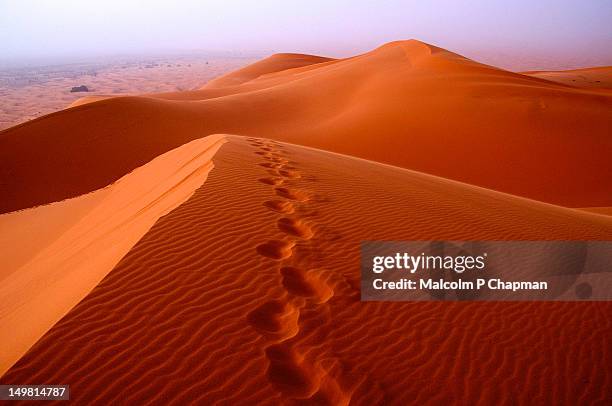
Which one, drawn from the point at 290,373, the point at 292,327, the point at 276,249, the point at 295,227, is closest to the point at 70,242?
the point at 295,227

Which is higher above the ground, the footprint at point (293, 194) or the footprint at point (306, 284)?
the footprint at point (293, 194)

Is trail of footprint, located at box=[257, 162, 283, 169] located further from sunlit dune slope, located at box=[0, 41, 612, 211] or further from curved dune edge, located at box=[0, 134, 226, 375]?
sunlit dune slope, located at box=[0, 41, 612, 211]

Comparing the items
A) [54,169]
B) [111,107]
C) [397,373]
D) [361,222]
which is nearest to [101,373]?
[397,373]

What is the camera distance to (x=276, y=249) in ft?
13.5

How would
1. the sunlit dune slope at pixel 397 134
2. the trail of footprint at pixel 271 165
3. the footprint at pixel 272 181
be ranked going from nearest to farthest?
the footprint at pixel 272 181, the trail of footprint at pixel 271 165, the sunlit dune slope at pixel 397 134

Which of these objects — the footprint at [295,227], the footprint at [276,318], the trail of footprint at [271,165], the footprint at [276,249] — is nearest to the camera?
the footprint at [276,318]

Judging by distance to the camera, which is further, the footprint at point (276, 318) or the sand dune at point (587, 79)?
the sand dune at point (587, 79)

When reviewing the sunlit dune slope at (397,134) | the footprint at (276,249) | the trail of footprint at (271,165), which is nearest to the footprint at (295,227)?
the footprint at (276,249)

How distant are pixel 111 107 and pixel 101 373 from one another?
18883 mm

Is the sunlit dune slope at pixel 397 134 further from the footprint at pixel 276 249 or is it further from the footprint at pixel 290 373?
the footprint at pixel 290 373

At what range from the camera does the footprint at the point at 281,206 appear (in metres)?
→ 5.14

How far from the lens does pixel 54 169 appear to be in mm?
15023

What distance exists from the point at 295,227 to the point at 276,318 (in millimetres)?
1645

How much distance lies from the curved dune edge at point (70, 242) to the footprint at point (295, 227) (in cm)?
136
